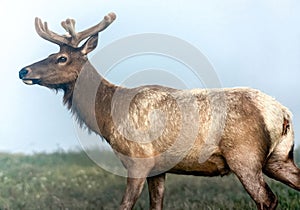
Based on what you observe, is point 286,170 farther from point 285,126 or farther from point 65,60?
point 65,60

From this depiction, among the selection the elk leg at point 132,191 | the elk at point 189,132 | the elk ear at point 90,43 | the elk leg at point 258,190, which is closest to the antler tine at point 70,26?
the elk ear at point 90,43

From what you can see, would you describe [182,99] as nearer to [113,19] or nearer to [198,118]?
[198,118]

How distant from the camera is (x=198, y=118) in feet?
27.3

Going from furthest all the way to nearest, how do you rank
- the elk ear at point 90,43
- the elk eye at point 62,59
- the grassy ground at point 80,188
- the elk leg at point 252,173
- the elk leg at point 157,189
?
the grassy ground at point 80,188
the elk ear at point 90,43
the elk eye at point 62,59
the elk leg at point 157,189
the elk leg at point 252,173

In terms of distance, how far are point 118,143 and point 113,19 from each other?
1.72 m

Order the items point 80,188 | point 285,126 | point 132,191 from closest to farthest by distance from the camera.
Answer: point 285,126 → point 132,191 → point 80,188

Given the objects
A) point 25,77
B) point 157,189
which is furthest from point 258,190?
point 25,77

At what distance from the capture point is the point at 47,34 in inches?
369

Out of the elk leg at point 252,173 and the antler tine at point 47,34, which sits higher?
the antler tine at point 47,34

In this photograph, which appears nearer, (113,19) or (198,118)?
(198,118)

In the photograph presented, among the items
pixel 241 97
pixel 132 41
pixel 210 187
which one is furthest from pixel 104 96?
pixel 210 187

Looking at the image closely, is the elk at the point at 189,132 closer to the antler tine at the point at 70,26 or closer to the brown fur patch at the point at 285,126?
the brown fur patch at the point at 285,126

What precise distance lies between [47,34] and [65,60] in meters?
0.51

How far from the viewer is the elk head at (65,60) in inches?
357
